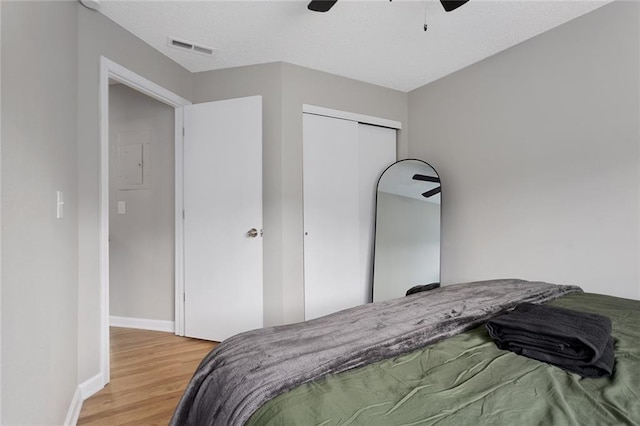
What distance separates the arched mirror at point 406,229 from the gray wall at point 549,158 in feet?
0.43

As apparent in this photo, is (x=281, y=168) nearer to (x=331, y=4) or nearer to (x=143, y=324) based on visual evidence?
(x=331, y=4)

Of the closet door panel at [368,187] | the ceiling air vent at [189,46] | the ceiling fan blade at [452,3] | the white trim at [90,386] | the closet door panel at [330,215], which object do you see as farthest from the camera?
the closet door panel at [368,187]

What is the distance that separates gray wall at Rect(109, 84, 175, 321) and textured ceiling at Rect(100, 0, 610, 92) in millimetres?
696

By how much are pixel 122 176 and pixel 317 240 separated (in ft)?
6.61

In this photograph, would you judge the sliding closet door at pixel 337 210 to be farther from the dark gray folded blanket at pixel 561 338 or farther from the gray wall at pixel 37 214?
the dark gray folded blanket at pixel 561 338

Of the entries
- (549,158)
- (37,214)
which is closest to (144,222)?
(37,214)

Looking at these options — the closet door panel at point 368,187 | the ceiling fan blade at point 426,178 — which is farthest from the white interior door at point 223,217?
the ceiling fan blade at point 426,178

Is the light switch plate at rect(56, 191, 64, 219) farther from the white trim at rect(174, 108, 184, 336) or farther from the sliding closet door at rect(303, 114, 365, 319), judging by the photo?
the sliding closet door at rect(303, 114, 365, 319)

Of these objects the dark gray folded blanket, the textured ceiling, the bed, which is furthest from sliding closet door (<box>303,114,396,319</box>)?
the dark gray folded blanket

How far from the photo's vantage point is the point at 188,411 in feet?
3.19

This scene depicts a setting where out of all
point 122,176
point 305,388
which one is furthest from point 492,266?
point 122,176

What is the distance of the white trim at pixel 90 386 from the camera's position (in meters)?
1.94

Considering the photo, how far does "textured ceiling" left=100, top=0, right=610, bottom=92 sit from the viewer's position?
2078 millimetres

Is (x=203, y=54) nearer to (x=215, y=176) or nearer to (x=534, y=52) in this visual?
(x=215, y=176)
